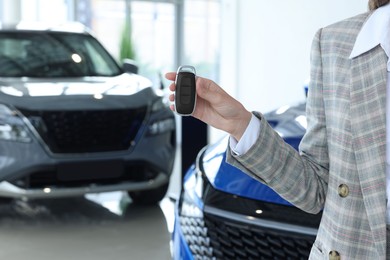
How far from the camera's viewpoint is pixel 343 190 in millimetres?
1114

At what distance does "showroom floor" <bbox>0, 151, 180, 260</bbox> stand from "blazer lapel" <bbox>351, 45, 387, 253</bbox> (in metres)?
2.83

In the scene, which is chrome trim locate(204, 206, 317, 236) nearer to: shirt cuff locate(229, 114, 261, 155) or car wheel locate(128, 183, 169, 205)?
shirt cuff locate(229, 114, 261, 155)

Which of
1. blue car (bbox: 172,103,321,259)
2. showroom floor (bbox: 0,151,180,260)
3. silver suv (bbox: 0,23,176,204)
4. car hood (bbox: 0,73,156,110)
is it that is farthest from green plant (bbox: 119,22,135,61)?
blue car (bbox: 172,103,321,259)

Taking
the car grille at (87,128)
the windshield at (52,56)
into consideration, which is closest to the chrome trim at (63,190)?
the car grille at (87,128)

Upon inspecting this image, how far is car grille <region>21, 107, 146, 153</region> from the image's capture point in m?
4.20

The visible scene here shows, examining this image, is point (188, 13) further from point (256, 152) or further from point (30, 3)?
point (256, 152)

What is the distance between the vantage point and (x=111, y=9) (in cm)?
897

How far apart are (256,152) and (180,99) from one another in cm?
16

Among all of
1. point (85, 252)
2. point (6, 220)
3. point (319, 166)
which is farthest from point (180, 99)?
point (6, 220)

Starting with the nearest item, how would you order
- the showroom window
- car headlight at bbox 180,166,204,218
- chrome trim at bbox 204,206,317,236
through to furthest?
chrome trim at bbox 204,206,317,236, car headlight at bbox 180,166,204,218, the showroom window

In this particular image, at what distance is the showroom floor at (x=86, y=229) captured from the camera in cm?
390

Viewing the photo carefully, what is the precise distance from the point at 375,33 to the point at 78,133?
3.32 metres

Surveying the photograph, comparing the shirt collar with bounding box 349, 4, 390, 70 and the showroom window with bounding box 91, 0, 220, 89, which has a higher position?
the shirt collar with bounding box 349, 4, 390, 70

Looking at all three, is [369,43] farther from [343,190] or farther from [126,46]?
[126,46]
